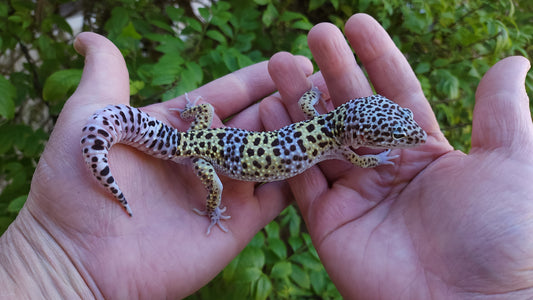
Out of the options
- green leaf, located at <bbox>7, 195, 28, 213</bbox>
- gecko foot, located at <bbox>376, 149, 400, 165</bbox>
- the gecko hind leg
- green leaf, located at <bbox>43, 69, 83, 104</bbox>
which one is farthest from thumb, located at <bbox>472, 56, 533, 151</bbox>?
green leaf, located at <bbox>7, 195, 28, 213</bbox>

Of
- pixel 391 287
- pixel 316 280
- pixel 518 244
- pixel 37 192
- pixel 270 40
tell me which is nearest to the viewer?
pixel 518 244

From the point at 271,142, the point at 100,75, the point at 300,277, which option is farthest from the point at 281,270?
the point at 100,75

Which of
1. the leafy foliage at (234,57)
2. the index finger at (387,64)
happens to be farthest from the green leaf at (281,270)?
the index finger at (387,64)

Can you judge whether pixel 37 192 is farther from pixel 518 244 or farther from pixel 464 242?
pixel 518 244

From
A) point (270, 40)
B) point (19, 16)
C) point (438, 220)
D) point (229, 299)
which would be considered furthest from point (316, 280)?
point (19, 16)

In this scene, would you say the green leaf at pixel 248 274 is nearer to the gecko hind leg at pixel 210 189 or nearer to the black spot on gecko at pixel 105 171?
the gecko hind leg at pixel 210 189

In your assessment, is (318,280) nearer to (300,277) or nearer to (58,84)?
(300,277)

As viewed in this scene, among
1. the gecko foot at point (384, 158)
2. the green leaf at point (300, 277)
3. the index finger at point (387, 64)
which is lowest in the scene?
the green leaf at point (300, 277)
